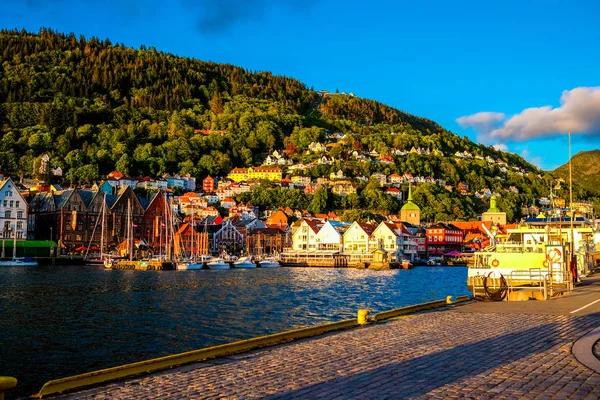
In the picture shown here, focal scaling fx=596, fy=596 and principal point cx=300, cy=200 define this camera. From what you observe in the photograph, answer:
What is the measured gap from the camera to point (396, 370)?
12219 millimetres

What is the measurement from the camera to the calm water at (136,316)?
21.1 metres

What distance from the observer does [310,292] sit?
51.5 metres

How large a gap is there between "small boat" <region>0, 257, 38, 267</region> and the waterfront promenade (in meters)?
83.9

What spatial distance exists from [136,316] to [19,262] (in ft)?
221

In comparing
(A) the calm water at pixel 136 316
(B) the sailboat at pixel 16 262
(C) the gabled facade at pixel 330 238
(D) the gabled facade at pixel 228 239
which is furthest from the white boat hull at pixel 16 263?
(C) the gabled facade at pixel 330 238

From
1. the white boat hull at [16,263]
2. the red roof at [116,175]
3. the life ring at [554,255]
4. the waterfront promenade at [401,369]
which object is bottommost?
the waterfront promenade at [401,369]

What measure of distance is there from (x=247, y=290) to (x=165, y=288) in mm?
7836

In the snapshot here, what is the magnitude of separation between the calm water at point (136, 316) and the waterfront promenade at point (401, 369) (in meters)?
6.70

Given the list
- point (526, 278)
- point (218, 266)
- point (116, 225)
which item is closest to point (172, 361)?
point (526, 278)

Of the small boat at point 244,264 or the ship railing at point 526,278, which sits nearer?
the ship railing at point 526,278

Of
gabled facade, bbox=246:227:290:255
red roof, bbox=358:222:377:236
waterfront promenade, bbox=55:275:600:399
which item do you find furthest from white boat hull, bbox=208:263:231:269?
waterfront promenade, bbox=55:275:600:399

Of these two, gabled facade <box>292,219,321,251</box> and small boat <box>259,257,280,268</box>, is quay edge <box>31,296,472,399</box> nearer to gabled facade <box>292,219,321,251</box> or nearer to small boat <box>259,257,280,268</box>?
small boat <box>259,257,280,268</box>

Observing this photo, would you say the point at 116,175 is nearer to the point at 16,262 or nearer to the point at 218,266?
the point at 16,262

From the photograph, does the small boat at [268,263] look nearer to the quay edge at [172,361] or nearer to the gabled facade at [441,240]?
the gabled facade at [441,240]
